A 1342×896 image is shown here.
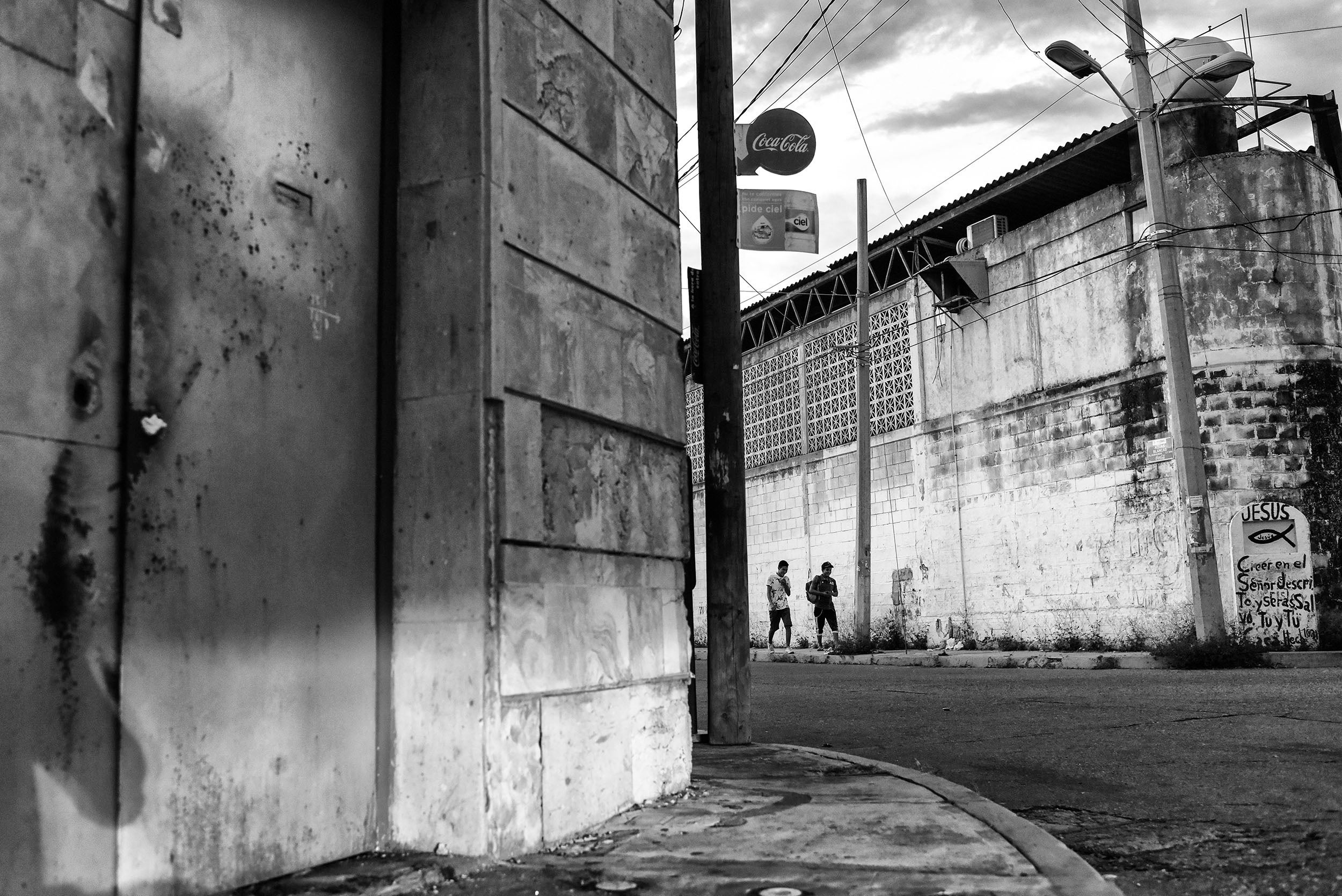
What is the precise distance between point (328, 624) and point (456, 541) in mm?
488

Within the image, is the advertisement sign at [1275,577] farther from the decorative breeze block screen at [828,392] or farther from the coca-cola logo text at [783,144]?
the coca-cola logo text at [783,144]

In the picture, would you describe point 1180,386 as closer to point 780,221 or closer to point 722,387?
point 780,221

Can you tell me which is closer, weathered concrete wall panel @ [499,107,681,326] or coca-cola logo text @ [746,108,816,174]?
weathered concrete wall panel @ [499,107,681,326]

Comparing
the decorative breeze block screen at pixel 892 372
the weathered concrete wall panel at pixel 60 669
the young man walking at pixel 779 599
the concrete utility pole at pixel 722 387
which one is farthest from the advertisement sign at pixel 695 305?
the decorative breeze block screen at pixel 892 372

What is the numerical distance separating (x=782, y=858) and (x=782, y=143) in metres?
8.40

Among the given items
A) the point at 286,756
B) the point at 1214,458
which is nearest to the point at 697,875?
the point at 286,756

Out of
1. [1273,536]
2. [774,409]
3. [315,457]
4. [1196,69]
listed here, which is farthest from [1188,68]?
[315,457]

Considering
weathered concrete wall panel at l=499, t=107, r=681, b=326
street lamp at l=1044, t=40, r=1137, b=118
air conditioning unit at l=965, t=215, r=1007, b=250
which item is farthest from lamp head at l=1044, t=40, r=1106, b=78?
weathered concrete wall panel at l=499, t=107, r=681, b=326

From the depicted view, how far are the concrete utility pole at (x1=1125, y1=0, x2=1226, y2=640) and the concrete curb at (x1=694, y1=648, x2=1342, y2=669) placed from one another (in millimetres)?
898

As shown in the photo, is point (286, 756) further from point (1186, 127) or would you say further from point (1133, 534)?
point (1186, 127)

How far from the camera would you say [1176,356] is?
1402cm

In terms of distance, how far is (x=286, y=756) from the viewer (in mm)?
3432

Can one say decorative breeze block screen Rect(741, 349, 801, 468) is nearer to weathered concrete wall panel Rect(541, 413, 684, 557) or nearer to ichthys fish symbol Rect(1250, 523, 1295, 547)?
ichthys fish symbol Rect(1250, 523, 1295, 547)

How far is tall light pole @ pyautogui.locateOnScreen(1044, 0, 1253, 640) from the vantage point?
13.7m
